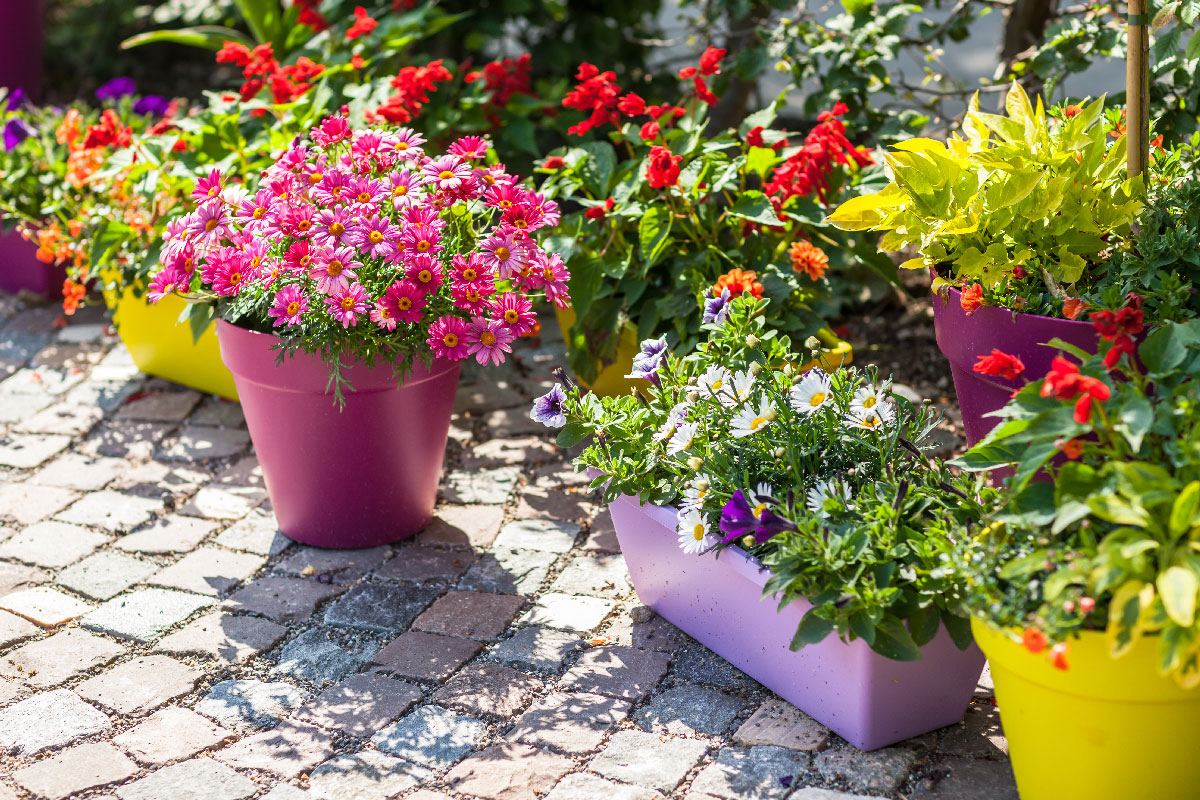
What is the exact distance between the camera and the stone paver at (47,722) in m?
1.97

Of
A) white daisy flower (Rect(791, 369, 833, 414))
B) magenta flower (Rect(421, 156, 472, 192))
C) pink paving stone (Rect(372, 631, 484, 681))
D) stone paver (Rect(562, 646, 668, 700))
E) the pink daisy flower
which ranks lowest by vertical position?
stone paver (Rect(562, 646, 668, 700))

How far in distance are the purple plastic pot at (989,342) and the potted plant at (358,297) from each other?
30.4 inches

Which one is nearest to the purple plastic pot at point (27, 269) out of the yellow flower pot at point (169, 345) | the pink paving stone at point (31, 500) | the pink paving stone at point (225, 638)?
the yellow flower pot at point (169, 345)

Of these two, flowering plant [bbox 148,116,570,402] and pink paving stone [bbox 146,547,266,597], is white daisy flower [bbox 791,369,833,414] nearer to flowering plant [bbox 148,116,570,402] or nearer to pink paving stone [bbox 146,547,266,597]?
flowering plant [bbox 148,116,570,402]

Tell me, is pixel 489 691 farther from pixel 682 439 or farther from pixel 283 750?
pixel 682 439

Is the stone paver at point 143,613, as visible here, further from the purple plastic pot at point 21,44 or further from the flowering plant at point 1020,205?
the purple plastic pot at point 21,44

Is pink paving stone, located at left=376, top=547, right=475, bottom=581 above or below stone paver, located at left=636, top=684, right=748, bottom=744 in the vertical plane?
above

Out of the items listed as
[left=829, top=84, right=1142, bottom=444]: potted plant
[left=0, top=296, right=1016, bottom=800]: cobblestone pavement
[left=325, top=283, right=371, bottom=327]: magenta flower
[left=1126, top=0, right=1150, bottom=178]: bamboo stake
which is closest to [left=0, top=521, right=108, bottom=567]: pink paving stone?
[left=0, top=296, right=1016, bottom=800]: cobblestone pavement

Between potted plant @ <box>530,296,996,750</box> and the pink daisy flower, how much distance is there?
447 millimetres

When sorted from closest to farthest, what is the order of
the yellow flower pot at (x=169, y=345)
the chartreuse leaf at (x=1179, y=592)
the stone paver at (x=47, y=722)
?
the chartreuse leaf at (x=1179, y=592) < the stone paver at (x=47, y=722) < the yellow flower pot at (x=169, y=345)

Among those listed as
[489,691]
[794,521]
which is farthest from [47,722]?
[794,521]

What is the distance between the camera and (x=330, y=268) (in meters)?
2.13

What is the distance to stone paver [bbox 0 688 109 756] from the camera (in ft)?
6.48

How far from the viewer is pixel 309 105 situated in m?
3.07
